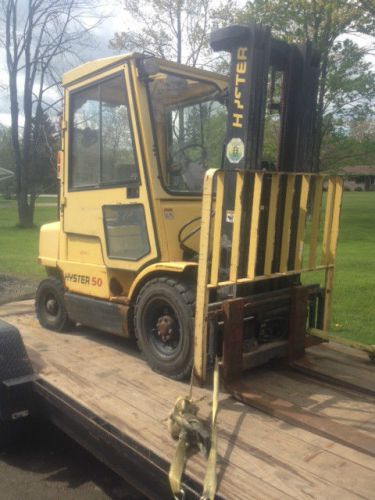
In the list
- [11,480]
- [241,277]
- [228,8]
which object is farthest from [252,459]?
[228,8]

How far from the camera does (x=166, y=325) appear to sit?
3736 millimetres

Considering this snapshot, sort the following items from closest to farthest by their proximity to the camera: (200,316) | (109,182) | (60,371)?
(200,316) < (60,371) < (109,182)

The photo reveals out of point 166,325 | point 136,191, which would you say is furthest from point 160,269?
point 136,191

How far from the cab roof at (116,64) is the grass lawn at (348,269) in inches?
A: 148

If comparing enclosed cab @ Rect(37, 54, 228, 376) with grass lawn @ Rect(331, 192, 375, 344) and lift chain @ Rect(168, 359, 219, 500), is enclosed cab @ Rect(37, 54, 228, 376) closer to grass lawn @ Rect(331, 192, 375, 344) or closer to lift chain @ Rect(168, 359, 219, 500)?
lift chain @ Rect(168, 359, 219, 500)

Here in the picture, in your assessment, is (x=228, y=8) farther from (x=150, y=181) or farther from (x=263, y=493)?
(x=263, y=493)

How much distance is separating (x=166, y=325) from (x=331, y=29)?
1800 centimetres

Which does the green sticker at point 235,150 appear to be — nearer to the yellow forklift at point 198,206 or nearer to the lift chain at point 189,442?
the yellow forklift at point 198,206

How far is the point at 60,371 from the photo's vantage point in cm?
371

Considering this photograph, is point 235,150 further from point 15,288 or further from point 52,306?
point 15,288

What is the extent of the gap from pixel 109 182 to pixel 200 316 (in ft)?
5.46

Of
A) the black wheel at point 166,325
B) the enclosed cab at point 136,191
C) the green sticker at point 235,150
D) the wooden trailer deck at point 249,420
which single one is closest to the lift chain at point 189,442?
the wooden trailer deck at point 249,420

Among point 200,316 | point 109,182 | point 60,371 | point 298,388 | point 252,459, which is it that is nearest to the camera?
point 252,459

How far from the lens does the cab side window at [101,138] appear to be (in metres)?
4.04
